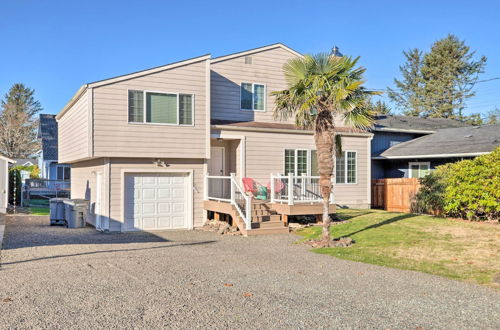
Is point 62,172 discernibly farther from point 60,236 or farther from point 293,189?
point 293,189

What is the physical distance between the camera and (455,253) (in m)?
10.8

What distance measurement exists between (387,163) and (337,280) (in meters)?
16.7

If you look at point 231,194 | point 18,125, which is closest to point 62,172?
point 18,125

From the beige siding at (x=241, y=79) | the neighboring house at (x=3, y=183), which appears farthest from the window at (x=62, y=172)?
the beige siding at (x=241, y=79)

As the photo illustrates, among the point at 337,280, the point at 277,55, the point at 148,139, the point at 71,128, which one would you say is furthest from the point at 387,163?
the point at 337,280

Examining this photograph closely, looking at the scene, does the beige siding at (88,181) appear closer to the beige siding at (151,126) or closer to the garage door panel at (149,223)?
the beige siding at (151,126)

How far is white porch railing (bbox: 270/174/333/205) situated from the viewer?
49.9ft

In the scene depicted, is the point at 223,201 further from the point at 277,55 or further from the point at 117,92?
the point at 277,55

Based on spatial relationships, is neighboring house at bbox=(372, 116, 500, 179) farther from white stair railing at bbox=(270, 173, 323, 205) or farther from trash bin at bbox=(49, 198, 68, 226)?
trash bin at bbox=(49, 198, 68, 226)

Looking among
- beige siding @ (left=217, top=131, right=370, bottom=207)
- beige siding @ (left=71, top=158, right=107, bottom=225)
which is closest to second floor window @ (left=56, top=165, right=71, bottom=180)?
beige siding @ (left=71, top=158, right=107, bottom=225)

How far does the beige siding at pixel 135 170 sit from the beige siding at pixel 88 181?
351 millimetres

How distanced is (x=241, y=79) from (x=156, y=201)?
6174 millimetres

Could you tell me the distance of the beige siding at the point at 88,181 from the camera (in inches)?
651

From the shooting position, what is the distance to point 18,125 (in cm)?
5431
